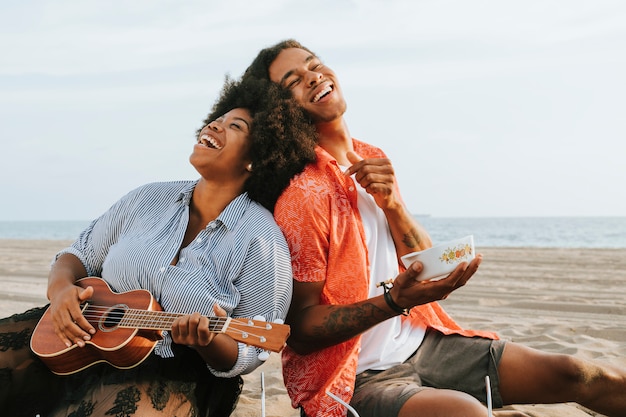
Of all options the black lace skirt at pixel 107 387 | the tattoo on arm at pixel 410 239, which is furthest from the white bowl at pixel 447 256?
the black lace skirt at pixel 107 387

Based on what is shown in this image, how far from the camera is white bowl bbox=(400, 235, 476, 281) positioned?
241cm

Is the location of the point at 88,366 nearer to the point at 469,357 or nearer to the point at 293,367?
the point at 293,367

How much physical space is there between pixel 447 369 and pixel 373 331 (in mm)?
379

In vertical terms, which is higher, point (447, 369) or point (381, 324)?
point (381, 324)

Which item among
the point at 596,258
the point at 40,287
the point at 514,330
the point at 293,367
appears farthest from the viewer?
the point at 596,258

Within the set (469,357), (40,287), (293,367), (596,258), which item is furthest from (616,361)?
(596,258)

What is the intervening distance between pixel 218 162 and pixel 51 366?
1.11 meters

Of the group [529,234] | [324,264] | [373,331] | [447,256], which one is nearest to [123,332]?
[324,264]

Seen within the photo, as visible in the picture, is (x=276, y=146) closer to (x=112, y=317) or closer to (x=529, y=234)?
(x=112, y=317)

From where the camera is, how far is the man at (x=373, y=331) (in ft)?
8.76

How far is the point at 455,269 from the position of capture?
95.0 inches

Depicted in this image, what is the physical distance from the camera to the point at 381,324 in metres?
2.91

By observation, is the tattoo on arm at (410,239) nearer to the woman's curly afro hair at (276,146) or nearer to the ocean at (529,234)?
the woman's curly afro hair at (276,146)

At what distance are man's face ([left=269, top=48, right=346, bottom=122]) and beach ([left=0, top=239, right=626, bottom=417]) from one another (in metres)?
1.76
